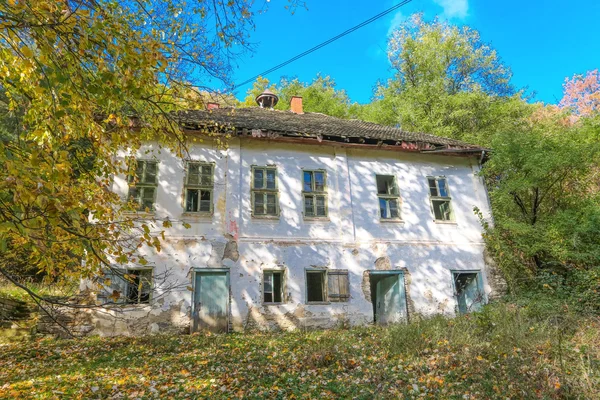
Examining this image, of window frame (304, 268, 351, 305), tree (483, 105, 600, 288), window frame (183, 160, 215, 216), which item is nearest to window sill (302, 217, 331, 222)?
window frame (304, 268, 351, 305)

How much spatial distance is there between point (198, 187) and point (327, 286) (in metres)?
4.86

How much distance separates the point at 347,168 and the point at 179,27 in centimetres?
792

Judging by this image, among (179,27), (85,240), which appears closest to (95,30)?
(85,240)

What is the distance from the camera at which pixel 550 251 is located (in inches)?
434

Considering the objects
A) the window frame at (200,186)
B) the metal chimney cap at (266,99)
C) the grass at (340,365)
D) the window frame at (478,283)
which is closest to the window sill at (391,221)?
the window frame at (478,283)

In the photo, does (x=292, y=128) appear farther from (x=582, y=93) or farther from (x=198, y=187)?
(x=582, y=93)

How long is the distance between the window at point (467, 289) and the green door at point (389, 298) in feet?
6.24

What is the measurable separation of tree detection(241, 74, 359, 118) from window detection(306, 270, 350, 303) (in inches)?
633

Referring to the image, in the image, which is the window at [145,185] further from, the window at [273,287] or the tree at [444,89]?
the tree at [444,89]

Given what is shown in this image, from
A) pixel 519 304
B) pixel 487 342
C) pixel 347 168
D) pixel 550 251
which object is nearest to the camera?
pixel 487 342

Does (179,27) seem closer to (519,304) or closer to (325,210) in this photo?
(325,210)

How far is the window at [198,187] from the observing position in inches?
422

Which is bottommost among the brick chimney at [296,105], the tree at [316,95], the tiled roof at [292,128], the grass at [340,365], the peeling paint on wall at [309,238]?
the grass at [340,365]

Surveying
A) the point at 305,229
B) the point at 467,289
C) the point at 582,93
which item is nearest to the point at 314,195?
the point at 305,229
